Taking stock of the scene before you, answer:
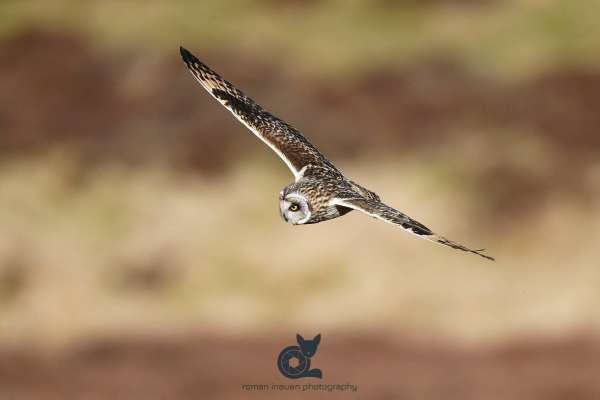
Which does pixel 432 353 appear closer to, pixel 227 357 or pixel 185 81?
pixel 227 357

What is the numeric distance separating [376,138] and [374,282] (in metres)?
4.38

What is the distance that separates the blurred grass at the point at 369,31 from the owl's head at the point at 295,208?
21.9 meters

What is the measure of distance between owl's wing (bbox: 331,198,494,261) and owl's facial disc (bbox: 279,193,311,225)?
52 cm

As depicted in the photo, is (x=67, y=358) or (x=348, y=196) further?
(x=67, y=358)

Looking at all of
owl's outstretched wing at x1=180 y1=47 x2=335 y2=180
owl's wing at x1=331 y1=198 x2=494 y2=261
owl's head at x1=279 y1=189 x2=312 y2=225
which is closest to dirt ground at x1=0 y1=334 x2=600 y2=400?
owl's outstretched wing at x1=180 y1=47 x2=335 y2=180

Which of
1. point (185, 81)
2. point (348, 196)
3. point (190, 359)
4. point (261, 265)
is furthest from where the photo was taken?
point (185, 81)

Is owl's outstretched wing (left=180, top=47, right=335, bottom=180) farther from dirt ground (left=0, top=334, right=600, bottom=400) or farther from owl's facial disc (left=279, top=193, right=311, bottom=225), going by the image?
dirt ground (left=0, top=334, right=600, bottom=400)

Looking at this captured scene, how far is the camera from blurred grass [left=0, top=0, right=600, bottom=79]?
35094mm

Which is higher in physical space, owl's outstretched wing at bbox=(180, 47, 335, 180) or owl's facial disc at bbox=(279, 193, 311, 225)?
owl's outstretched wing at bbox=(180, 47, 335, 180)

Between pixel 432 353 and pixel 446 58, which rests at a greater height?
pixel 446 58

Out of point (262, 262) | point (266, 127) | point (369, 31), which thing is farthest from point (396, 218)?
point (369, 31)

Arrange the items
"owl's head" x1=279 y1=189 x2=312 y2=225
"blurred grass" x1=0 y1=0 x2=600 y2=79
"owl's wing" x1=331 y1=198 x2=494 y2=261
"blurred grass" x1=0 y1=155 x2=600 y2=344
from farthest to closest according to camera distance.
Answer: "blurred grass" x1=0 y1=0 x2=600 y2=79, "blurred grass" x1=0 y1=155 x2=600 y2=344, "owl's head" x1=279 y1=189 x2=312 y2=225, "owl's wing" x1=331 y1=198 x2=494 y2=261

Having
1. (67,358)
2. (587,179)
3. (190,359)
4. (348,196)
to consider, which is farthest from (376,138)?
(348,196)

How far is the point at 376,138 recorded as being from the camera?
109ft
